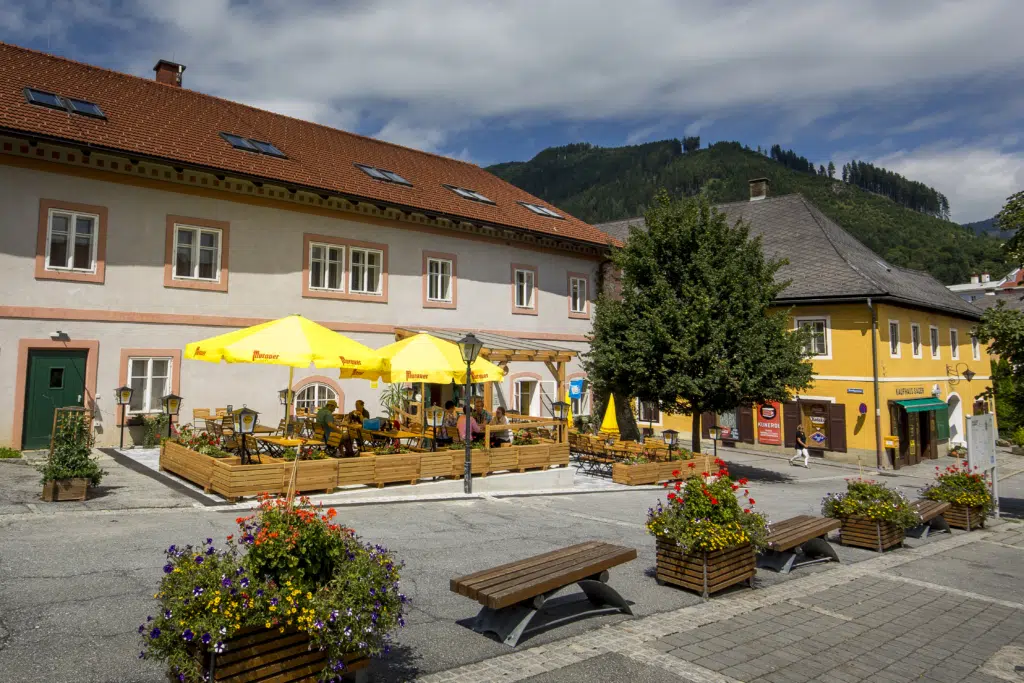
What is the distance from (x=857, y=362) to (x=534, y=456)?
58.8 ft

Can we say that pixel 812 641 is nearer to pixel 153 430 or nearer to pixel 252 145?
pixel 153 430

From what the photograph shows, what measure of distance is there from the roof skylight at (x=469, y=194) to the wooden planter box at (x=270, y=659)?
70.5ft

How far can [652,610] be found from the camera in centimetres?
691

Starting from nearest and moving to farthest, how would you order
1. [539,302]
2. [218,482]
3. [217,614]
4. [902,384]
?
[217,614], [218,482], [539,302], [902,384]

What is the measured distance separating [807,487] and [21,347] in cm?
2036

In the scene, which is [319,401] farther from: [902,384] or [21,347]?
[902,384]

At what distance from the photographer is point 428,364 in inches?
535

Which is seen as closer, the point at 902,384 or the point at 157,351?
the point at 157,351

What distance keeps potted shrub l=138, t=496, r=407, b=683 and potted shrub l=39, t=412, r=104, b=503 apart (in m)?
6.88

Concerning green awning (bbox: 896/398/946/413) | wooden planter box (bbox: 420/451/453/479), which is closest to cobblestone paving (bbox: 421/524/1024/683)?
wooden planter box (bbox: 420/451/453/479)

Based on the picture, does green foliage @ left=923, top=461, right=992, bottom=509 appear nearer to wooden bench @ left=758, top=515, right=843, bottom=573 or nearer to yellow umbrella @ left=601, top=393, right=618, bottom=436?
wooden bench @ left=758, top=515, right=843, bottom=573

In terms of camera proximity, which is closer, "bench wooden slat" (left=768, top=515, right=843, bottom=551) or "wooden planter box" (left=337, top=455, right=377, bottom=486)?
"bench wooden slat" (left=768, top=515, right=843, bottom=551)

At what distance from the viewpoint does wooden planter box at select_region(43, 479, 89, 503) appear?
9953 mm

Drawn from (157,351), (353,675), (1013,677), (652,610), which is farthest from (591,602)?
(157,351)
